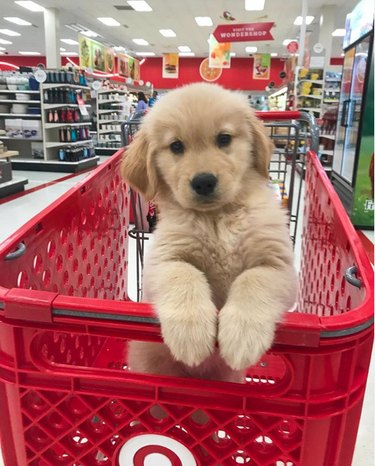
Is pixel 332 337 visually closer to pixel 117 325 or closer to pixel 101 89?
pixel 117 325

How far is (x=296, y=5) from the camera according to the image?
1230cm

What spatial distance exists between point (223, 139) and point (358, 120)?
4344 mm

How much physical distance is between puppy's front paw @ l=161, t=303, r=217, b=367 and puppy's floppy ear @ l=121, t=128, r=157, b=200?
0.63 metres

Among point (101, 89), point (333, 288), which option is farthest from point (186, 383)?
point (101, 89)

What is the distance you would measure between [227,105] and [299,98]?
31.9 ft

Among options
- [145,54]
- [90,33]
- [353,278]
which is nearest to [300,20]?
[90,33]

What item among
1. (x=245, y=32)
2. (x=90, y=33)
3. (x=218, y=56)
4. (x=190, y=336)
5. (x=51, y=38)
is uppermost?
(x=90, y=33)

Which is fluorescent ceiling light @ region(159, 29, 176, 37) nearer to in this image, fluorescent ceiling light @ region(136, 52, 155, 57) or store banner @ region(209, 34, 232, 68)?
store banner @ region(209, 34, 232, 68)

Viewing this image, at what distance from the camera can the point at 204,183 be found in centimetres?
117

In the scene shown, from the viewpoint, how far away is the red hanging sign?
354 inches

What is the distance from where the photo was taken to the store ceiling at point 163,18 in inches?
492

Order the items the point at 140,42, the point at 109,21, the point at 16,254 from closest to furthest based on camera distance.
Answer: the point at 16,254 < the point at 109,21 < the point at 140,42

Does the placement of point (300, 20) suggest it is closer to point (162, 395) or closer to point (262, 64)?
point (262, 64)

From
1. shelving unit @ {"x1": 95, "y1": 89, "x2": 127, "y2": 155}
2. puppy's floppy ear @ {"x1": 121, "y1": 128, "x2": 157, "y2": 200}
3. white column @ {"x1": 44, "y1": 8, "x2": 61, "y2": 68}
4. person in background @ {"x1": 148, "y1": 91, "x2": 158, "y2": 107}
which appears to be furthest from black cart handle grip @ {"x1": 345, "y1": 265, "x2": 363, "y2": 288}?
white column @ {"x1": 44, "y1": 8, "x2": 61, "y2": 68}
